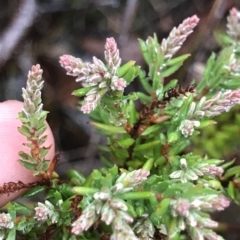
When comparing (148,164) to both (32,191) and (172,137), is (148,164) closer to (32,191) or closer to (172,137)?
(172,137)

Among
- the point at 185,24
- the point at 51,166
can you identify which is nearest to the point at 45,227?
the point at 51,166

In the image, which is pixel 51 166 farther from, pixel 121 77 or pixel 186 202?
pixel 186 202

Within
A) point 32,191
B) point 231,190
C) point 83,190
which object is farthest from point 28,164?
point 231,190

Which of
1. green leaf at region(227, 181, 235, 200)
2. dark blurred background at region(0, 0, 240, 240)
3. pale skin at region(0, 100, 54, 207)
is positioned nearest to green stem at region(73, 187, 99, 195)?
pale skin at region(0, 100, 54, 207)

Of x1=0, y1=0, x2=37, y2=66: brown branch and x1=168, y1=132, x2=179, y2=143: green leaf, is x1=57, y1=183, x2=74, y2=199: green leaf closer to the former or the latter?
x1=168, y1=132, x2=179, y2=143: green leaf

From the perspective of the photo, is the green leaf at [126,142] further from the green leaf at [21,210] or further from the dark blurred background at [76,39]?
the dark blurred background at [76,39]
